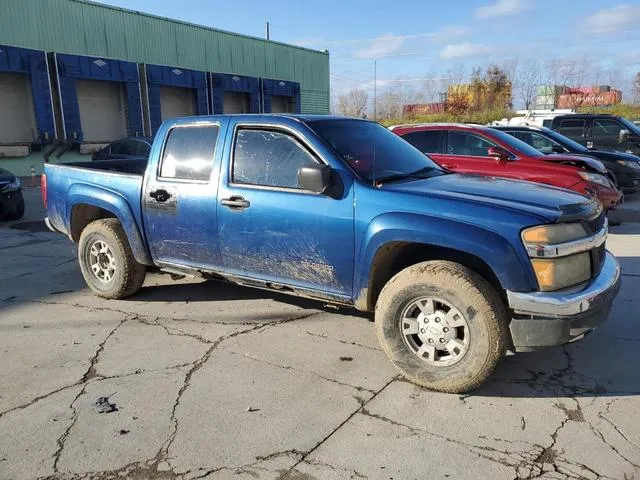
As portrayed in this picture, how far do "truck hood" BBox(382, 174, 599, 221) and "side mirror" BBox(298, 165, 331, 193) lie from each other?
0.41 m

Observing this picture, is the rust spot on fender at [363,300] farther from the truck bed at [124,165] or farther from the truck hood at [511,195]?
the truck bed at [124,165]

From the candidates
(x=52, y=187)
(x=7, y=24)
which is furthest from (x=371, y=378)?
(x=7, y=24)

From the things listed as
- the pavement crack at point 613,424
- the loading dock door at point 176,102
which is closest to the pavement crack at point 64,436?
the pavement crack at point 613,424

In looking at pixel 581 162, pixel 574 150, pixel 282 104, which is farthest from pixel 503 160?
pixel 282 104

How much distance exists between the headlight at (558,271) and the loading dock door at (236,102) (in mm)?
25736

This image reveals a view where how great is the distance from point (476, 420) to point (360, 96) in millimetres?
63489

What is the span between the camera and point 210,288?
19.2 ft

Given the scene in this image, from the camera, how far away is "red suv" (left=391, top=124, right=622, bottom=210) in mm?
7992

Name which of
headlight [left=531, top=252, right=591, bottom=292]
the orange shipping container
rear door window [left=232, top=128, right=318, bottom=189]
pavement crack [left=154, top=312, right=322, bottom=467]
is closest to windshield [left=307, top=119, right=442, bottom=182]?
rear door window [left=232, top=128, right=318, bottom=189]

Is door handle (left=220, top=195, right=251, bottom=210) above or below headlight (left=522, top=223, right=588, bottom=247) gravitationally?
above

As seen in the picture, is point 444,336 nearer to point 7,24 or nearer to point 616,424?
point 616,424

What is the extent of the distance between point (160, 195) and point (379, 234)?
7.16 feet

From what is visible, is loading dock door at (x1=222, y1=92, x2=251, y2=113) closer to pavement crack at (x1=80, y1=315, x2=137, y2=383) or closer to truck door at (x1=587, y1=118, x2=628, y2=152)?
truck door at (x1=587, y1=118, x2=628, y2=152)

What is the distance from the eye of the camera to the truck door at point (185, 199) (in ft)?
14.7
